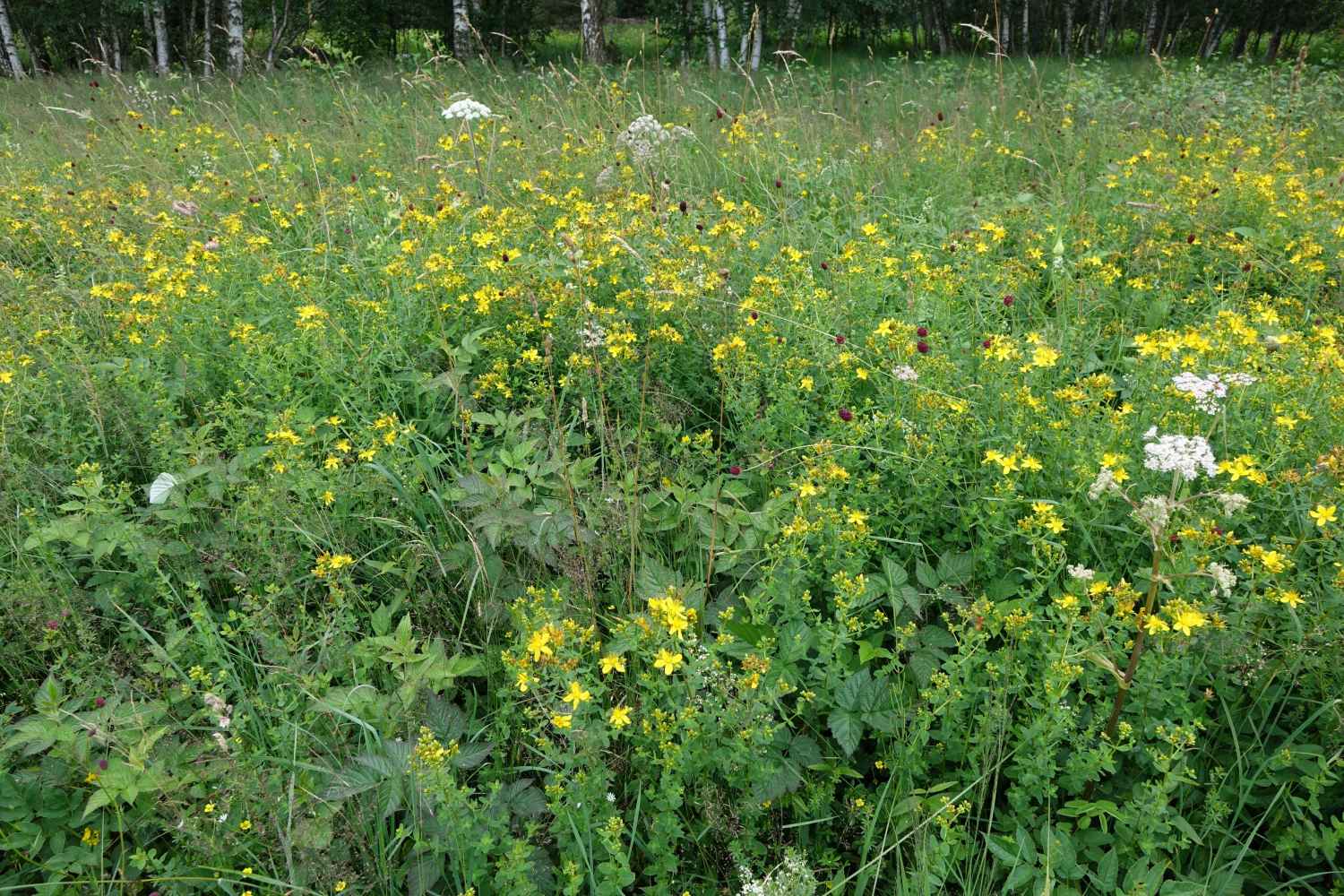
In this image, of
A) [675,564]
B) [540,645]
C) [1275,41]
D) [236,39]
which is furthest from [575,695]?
[1275,41]

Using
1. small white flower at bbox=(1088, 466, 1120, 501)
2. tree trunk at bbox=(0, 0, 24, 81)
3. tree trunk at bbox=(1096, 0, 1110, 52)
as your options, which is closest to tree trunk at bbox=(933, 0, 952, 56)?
tree trunk at bbox=(1096, 0, 1110, 52)

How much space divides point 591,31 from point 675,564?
1144 cm

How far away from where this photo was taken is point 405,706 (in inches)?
71.9

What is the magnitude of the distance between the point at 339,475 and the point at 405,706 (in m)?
0.93

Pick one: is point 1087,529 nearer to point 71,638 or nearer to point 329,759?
point 329,759

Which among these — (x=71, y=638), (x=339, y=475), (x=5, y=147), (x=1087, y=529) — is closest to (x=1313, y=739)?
(x=1087, y=529)

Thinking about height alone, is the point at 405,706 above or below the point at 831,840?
above

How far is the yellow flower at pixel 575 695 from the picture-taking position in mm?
1516

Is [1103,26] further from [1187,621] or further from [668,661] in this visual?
[668,661]

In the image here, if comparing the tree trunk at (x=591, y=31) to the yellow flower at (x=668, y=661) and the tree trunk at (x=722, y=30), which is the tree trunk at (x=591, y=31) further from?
the yellow flower at (x=668, y=661)

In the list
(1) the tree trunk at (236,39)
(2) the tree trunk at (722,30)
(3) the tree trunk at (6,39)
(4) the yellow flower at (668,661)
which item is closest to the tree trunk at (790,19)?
(2) the tree trunk at (722,30)

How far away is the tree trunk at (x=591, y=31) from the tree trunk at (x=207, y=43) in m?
5.42

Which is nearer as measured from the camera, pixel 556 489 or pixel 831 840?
pixel 831 840

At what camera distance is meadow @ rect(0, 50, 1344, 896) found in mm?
1675
